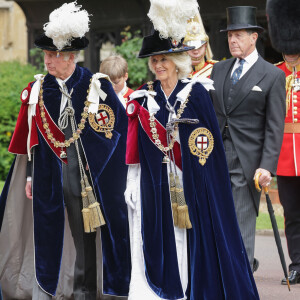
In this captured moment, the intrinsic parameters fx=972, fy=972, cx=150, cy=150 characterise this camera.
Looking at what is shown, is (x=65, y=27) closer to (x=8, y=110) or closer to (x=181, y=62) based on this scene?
(x=181, y=62)

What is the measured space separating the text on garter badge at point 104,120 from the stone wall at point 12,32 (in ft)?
50.9

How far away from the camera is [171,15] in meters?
6.26

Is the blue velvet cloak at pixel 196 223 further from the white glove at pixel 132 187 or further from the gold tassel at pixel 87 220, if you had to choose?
the gold tassel at pixel 87 220

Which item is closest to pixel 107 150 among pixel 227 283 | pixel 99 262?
pixel 99 262

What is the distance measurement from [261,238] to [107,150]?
15.2ft

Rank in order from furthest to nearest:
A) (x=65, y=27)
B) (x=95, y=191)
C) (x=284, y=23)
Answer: (x=284, y=23) < (x=95, y=191) < (x=65, y=27)

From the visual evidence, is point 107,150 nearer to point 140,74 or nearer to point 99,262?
point 99,262

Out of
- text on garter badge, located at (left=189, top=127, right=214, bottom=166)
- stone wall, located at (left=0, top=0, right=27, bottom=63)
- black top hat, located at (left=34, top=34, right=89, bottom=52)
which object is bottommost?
text on garter badge, located at (left=189, top=127, right=214, bottom=166)

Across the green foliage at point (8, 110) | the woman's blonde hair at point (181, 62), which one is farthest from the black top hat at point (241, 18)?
the green foliage at point (8, 110)

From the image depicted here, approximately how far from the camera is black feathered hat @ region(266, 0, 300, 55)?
830 centimetres

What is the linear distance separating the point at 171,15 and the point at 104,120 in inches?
39.6

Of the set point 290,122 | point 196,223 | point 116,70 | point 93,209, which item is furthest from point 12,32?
point 196,223

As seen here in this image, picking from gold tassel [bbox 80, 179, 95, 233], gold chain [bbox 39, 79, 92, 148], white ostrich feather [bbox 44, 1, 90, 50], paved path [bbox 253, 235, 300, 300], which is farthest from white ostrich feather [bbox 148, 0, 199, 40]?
paved path [bbox 253, 235, 300, 300]

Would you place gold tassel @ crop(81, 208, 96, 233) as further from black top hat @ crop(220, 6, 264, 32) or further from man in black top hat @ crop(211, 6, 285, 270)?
black top hat @ crop(220, 6, 264, 32)
